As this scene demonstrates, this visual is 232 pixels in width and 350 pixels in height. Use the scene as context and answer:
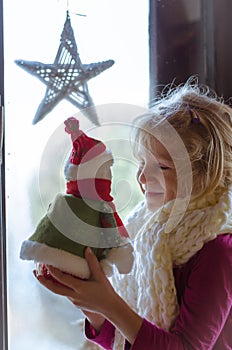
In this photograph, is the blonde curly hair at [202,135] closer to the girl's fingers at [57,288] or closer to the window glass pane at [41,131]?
the window glass pane at [41,131]

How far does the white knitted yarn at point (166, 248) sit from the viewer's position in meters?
0.71

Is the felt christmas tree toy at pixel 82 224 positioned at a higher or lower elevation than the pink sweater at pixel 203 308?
higher

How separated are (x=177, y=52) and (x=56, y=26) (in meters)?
0.27

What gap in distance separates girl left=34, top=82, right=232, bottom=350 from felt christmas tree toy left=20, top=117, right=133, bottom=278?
35 millimetres

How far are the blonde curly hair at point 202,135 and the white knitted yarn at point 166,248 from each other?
1.2 inches

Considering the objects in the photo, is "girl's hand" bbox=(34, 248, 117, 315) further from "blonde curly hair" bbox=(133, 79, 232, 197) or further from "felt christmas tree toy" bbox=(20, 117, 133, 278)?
"blonde curly hair" bbox=(133, 79, 232, 197)

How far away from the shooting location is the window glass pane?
85 cm

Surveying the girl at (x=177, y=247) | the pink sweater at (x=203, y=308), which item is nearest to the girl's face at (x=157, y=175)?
the girl at (x=177, y=247)

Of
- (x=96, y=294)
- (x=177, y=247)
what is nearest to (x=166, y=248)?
(x=177, y=247)

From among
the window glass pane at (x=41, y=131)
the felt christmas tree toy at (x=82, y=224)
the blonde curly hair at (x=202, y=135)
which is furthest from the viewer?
the window glass pane at (x=41, y=131)

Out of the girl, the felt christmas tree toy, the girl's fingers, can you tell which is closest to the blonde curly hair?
the girl

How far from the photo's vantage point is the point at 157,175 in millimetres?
755

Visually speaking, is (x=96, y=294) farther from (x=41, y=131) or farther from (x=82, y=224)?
(x=41, y=131)

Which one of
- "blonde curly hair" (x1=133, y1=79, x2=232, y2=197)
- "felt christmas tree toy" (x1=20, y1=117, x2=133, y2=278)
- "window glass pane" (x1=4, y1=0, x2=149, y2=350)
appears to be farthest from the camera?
"window glass pane" (x1=4, y1=0, x2=149, y2=350)
